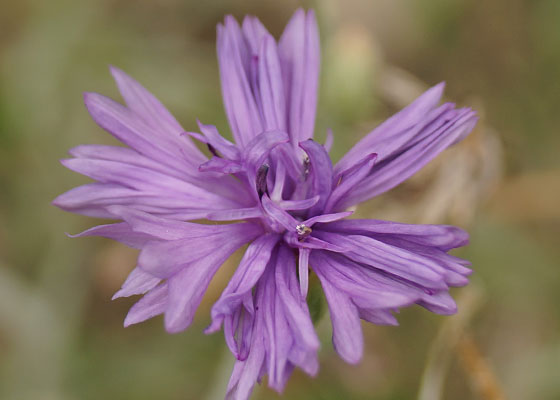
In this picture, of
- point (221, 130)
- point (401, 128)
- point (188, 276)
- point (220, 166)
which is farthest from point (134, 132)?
point (221, 130)

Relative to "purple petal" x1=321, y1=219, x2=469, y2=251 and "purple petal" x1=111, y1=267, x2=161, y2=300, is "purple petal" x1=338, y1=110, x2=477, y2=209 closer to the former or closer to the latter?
A: "purple petal" x1=321, y1=219, x2=469, y2=251

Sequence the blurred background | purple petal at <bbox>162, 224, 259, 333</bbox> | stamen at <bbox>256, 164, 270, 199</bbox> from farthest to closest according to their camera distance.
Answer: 1. the blurred background
2. stamen at <bbox>256, 164, 270, 199</bbox>
3. purple petal at <bbox>162, 224, 259, 333</bbox>

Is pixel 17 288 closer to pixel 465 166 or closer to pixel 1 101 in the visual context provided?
pixel 1 101

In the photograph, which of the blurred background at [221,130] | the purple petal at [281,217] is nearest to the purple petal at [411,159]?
the purple petal at [281,217]

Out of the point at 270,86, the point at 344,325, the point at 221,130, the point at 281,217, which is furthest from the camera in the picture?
the point at 221,130

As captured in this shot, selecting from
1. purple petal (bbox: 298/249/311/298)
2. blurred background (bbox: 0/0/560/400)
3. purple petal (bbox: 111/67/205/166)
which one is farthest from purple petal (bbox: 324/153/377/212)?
blurred background (bbox: 0/0/560/400)

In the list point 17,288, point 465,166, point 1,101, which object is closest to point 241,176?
point 465,166

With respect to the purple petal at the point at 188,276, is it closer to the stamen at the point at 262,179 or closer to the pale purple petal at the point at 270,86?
the stamen at the point at 262,179

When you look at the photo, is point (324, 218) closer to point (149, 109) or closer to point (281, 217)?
point (281, 217)
